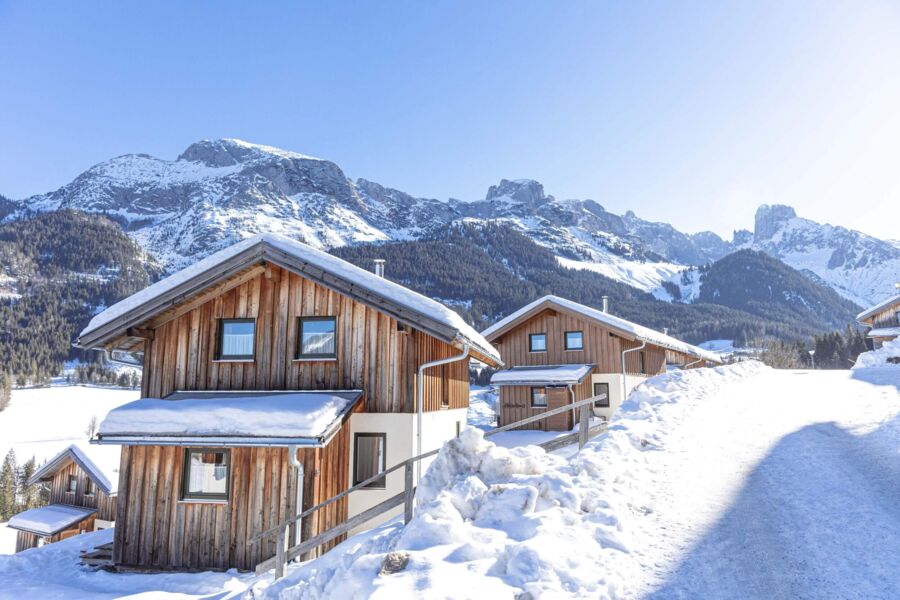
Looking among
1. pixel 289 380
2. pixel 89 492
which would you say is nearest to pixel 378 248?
pixel 89 492

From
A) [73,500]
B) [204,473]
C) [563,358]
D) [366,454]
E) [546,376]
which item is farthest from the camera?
[73,500]

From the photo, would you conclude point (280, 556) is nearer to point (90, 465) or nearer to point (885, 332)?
point (90, 465)

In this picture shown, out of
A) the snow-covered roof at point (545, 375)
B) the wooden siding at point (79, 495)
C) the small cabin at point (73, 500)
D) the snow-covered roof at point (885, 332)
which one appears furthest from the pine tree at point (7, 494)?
the snow-covered roof at point (885, 332)

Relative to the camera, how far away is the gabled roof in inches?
478

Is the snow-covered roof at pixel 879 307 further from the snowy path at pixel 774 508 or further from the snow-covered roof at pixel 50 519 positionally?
the snow-covered roof at pixel 50 519

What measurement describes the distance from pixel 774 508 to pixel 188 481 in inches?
453

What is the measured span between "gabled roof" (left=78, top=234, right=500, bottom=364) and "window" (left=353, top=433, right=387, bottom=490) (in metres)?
3.04

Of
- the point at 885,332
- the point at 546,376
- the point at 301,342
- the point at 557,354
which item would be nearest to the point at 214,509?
the point at 301,342

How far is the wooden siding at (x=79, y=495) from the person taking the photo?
3119 cm

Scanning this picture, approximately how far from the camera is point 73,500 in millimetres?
32875

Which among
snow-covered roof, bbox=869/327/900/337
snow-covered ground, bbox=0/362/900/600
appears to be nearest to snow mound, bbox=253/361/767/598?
snow-covered ground, bbox=0/362/900/600

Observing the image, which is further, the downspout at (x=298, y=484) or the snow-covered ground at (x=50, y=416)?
the snow-covered ground at (x=50, y=416)

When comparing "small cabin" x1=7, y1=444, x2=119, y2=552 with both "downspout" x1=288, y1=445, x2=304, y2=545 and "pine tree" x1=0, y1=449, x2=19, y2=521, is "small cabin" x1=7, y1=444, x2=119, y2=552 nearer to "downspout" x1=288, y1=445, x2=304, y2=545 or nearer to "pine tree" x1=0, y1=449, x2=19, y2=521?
"pine tree" x1=0, y1=449, x2=19, y2=521

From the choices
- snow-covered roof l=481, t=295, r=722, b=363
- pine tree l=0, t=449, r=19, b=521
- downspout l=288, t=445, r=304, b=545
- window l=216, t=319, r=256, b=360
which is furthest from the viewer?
pine tree l=0, t=449, r=19, b=521
